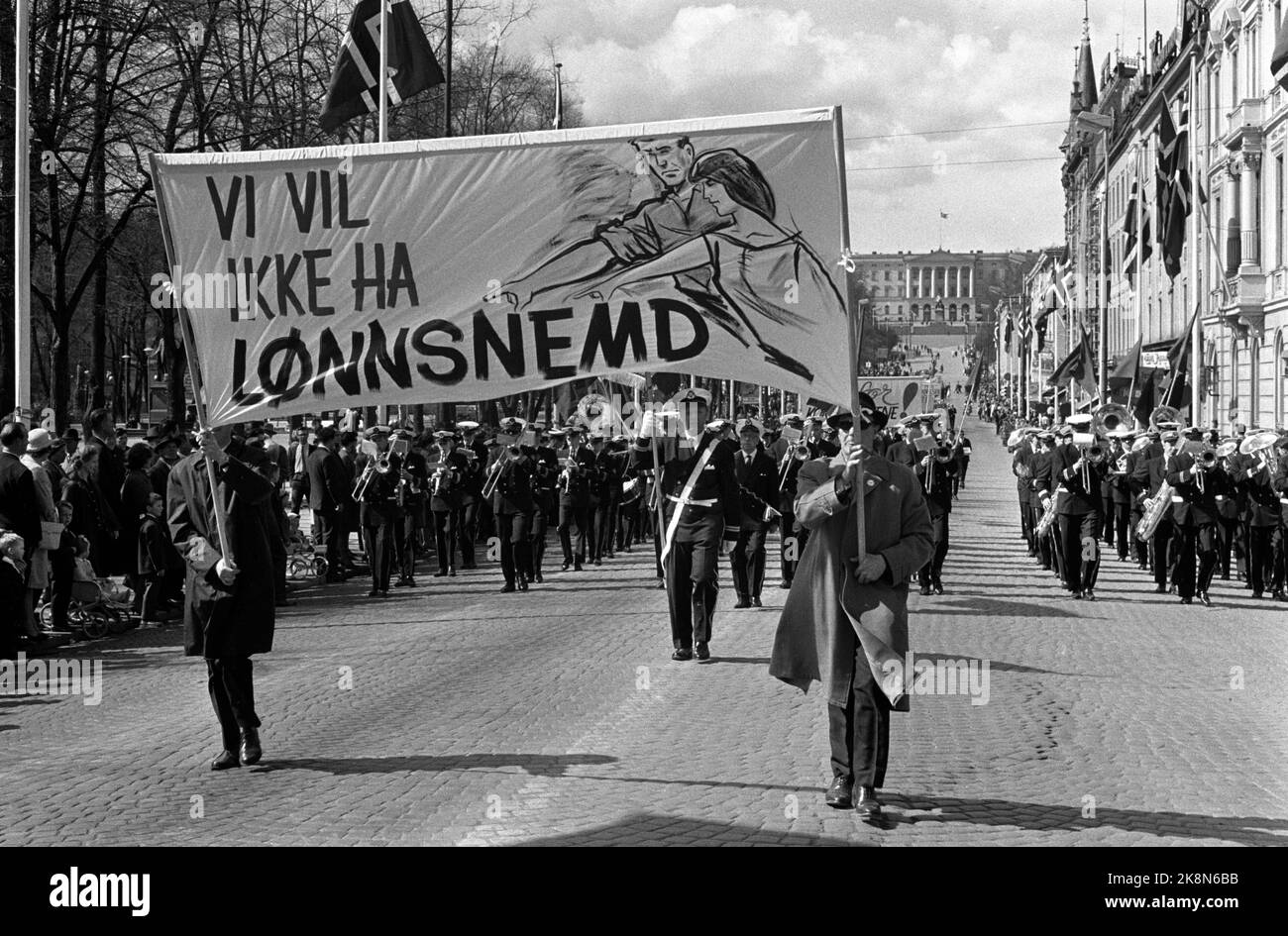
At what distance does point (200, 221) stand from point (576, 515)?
53.1 ft

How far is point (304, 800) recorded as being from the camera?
7.94 metres

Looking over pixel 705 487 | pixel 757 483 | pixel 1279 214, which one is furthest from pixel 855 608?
pixel 1279 214

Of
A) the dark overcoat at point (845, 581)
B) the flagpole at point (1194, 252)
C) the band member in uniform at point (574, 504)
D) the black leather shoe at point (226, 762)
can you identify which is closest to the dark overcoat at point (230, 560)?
the black leather shoe at point (226, 762)

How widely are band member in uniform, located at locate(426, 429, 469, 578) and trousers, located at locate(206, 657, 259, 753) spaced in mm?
13141

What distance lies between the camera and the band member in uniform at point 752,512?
56.4ft

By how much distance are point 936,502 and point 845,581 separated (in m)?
12.4

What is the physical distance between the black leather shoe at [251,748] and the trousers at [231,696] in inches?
1.3

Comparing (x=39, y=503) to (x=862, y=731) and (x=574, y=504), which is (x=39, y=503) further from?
(x=574, y=504)

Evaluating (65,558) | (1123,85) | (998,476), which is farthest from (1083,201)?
(65,558)

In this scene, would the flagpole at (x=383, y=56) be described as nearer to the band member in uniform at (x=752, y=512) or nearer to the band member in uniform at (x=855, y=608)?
the band member in uniform at (x=752, y=512)

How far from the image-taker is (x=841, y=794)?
25.1ft

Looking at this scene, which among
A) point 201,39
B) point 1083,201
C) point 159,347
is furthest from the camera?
point 1083,201

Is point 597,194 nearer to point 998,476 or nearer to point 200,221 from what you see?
point 200,221

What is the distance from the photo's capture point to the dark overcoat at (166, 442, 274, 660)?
8711 millimetres
